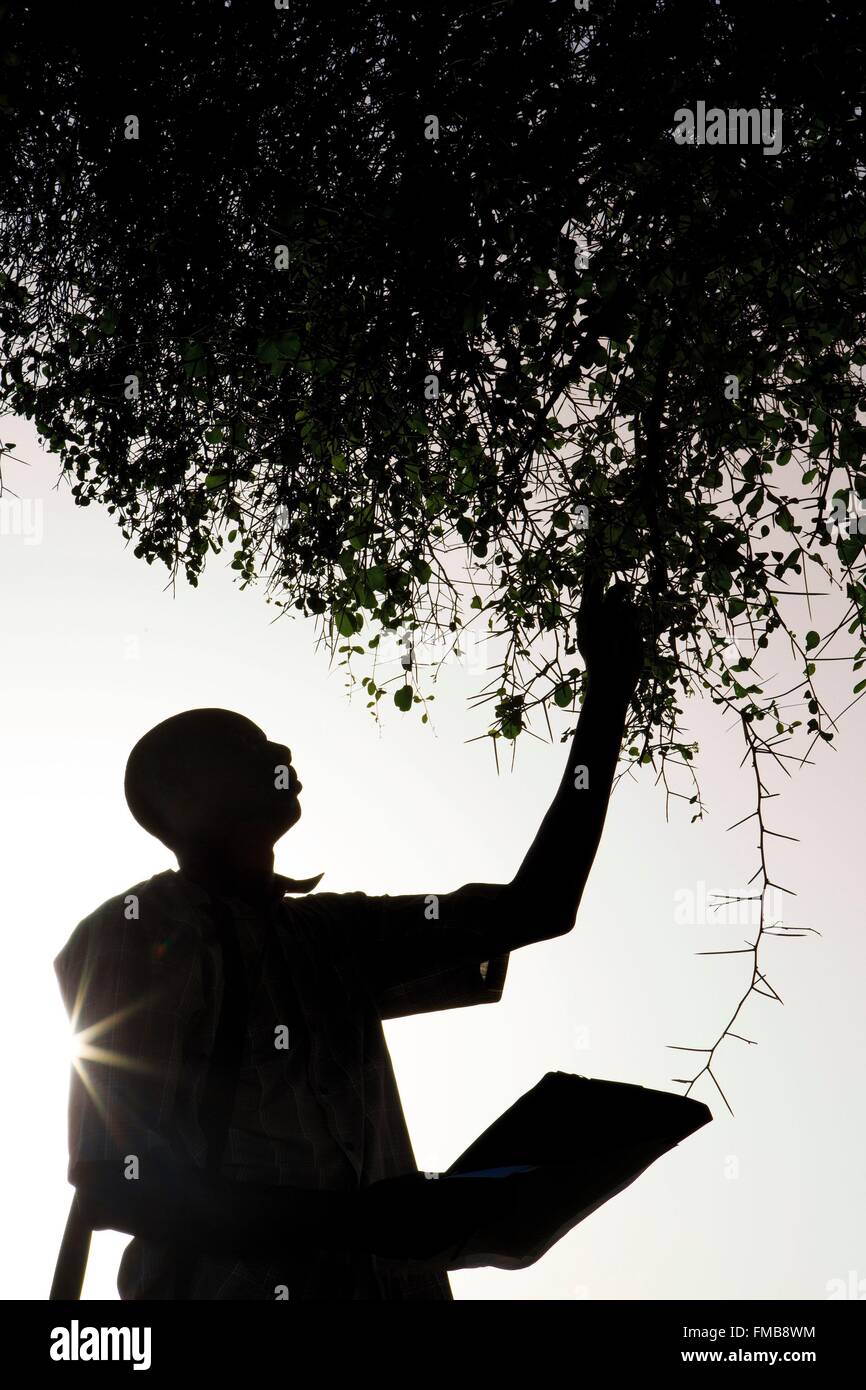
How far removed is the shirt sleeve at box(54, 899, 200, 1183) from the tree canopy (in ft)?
7.02

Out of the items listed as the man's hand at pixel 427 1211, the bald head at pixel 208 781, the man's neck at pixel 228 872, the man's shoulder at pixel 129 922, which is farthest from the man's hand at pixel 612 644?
the man's hand at pixel 427 1211

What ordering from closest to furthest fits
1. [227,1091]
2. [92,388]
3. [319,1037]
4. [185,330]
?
1. [227,1091]
2. [319,1037]
3. [185,330]
4. [92,388]

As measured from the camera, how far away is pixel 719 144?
11.6ft

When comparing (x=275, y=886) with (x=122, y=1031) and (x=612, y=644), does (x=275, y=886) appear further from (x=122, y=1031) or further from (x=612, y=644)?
(x=612, y=644)

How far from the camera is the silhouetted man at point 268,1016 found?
6.02 feet

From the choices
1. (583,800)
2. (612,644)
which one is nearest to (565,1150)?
(583,800)

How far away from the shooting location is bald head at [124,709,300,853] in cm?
237

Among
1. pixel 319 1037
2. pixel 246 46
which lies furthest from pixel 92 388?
pixel 319 1037

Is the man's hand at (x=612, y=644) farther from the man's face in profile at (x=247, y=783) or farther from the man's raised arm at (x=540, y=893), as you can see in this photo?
the man's face in profile at (x=247, y=783)

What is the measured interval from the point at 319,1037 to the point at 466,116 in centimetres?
332

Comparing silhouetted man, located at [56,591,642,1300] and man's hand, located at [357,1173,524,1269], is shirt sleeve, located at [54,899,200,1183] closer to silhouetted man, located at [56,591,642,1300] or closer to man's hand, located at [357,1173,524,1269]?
silhouetted man, located at [56,591,642,1300]

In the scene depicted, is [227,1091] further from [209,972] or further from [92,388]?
[92,388]

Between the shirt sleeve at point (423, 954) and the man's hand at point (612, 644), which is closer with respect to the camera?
the shirt sleeve at point (423, 954)

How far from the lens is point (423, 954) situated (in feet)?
7.79
